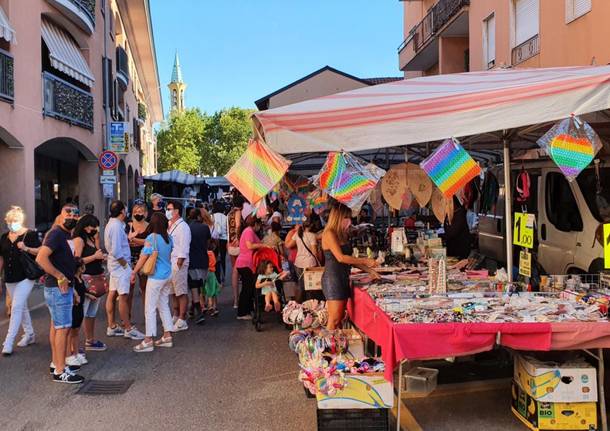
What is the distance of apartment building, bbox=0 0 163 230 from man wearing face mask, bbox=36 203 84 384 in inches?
293

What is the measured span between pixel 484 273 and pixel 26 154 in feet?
36.6

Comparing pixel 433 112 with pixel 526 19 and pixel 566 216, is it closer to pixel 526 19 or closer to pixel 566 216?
pixel 566 216

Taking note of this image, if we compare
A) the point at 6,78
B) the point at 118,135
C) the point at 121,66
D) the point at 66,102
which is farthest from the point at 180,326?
the point at 121,66

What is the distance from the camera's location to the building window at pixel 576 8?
11.3 metres

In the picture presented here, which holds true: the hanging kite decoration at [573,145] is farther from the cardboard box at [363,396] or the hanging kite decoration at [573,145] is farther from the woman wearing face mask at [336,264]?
the cardboard box at [363,396]

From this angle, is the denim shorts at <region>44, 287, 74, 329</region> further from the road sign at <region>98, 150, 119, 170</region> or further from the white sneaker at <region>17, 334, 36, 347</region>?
the road sign at <region>98, 150, 119, 170</region>

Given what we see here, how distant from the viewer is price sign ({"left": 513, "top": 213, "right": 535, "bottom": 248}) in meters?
5.77

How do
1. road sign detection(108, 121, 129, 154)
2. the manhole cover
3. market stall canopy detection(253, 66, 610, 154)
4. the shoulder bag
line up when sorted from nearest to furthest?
market stall canopy detection(253, 66, 610, 154)
the manhole cover
the shoulder bag
road sign detection(108, 121, 129, 154)

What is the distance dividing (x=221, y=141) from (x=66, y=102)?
42.7 m

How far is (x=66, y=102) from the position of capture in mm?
16250

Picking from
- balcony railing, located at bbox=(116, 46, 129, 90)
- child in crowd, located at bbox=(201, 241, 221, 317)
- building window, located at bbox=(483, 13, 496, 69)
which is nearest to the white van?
child in crowd, located at bbox=(201, 241, 221, 317)

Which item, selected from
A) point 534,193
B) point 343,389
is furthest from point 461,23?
point 343,389

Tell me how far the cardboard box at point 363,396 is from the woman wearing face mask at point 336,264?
4.82 ft

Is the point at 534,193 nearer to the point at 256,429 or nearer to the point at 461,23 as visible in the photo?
the point at 256,429
